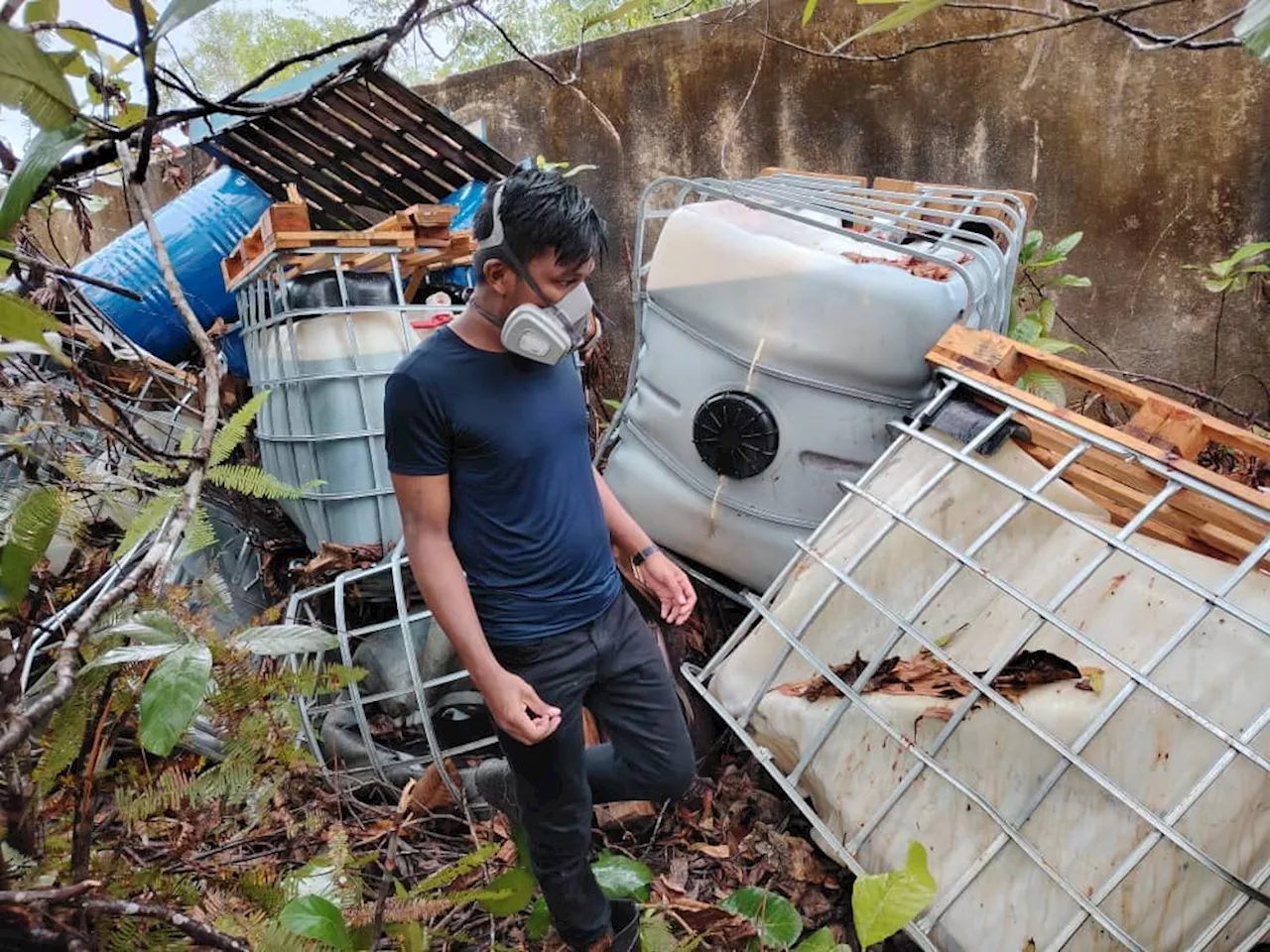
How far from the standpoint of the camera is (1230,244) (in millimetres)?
3498

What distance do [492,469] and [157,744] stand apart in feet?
2.70

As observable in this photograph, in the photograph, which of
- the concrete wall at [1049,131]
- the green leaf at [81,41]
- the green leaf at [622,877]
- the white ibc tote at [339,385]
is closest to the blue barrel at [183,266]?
the white ibc tote at [339,385]

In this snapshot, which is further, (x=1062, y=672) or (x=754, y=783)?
(x=754, y=783)

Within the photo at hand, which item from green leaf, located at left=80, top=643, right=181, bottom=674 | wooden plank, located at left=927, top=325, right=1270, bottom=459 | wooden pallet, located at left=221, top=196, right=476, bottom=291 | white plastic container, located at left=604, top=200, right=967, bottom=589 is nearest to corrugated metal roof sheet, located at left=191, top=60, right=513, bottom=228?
wooden pallet, located at left=221, top=196, right=476, bottom=291

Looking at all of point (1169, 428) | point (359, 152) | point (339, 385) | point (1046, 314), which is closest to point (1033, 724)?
point (1169, 428)

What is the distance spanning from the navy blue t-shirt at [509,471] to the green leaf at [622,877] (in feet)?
2.47

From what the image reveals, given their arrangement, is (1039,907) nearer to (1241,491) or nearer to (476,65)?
(1241,491)

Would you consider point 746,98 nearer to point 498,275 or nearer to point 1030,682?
point 498,275

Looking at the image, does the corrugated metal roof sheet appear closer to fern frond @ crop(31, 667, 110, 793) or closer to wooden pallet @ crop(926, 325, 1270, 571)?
wooden pallet @ crop(926, 325, 1270, 571)

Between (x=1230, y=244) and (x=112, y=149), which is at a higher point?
(x=112, y=149)

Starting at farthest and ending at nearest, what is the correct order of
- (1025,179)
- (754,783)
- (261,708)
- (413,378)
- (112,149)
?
(1025,179)
(754,783)
(413,378)
(261,708)
(112,149)

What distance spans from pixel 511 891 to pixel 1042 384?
81.8 inches

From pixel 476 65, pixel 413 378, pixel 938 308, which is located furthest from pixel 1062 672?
pixel 476 65

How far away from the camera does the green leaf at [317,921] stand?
4.08ft
